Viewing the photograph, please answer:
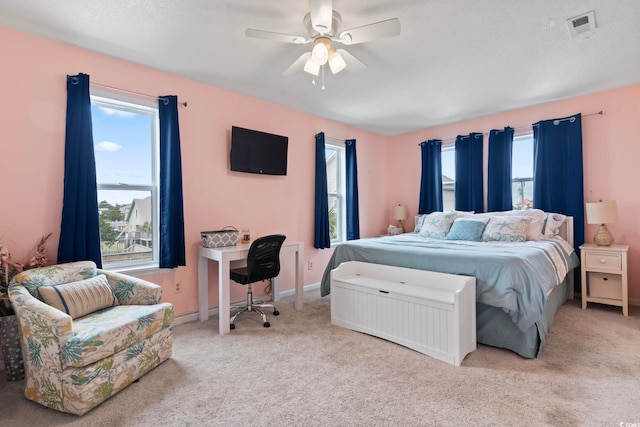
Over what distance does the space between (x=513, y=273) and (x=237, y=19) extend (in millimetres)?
2719

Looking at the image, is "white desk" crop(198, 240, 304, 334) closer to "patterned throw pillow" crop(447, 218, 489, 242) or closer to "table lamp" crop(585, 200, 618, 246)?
"patterned throw pillow" crop(447, 218, 489, 242)

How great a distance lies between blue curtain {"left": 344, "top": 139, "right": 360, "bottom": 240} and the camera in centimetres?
481

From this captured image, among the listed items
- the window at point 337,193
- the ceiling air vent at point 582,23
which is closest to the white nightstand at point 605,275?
the ceiling air vent at point 582,23

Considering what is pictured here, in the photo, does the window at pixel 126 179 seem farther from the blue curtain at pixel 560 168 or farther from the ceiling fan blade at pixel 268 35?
the blue curtain at pixel 560 168

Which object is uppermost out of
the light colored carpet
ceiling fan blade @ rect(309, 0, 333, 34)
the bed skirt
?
ceiling fan blade @ rect(309, 0, 333, 34)

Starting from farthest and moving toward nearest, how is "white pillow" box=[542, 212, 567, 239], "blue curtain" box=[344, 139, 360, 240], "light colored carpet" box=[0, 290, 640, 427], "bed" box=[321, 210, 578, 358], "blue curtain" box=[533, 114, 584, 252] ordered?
1. "blue curtain" box=[344, 139, 360, 240]
2. "blue curtain" box=[533, 114, 584, 252]
3. "white pillow" box=[542, 212, 567, 239]
4. "bed" box=[321, 210, 578, 358]
5. "light colored carpet" box=[0, 290, 640, 427]

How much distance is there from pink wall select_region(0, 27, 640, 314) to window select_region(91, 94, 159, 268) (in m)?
0.24

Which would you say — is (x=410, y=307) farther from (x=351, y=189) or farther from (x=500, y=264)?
(x=351, y=189)

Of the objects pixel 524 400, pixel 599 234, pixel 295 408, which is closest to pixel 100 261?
pixel 295 408

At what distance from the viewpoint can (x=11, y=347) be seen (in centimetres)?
204

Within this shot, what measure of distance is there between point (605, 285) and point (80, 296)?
482 cm

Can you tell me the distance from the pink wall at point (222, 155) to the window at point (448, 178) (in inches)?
11.8

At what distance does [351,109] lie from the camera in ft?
13.7

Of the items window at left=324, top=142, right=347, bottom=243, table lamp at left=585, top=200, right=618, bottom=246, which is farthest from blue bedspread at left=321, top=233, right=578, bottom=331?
window at left=324, top=142, right=347, bottom=243
